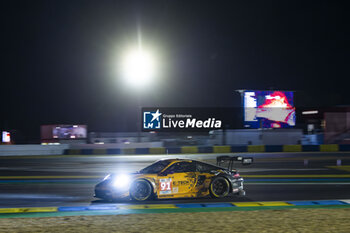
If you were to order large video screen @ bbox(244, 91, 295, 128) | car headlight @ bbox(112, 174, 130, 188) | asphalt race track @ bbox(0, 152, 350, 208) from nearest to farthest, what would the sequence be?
car headlight @ bbox(112, 174, 130, 188), asphalt race track @ bbox(0, 152, 350, 208), large video screen @ bbox(244, 91, 295, 128)

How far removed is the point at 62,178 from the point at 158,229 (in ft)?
26.2

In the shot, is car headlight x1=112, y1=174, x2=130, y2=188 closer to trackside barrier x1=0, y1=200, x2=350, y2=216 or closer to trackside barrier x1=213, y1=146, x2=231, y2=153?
trackside barrier x1=0, y1=200, x2=350, y2=216

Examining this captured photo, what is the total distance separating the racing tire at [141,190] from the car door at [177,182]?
0.26m

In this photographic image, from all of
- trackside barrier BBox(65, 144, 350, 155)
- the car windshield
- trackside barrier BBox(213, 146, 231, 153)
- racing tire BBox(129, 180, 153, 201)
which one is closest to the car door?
the car windshield

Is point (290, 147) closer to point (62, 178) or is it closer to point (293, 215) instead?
point (62, 178)

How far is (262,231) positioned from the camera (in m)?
5.75

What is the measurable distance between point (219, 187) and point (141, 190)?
1729 millimetres

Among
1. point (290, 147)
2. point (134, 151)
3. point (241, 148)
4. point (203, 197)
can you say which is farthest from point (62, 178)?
point (290, 147)

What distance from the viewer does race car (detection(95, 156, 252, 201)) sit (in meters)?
8.37

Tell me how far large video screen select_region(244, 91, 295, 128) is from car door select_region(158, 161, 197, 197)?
33526mm

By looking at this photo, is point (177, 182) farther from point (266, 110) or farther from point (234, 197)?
point (266, 110)

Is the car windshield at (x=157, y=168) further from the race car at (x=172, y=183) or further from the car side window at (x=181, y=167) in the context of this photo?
the car side window at (x=181, y=167)

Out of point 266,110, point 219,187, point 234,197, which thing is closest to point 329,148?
point 266,110

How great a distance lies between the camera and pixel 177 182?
8.51m
